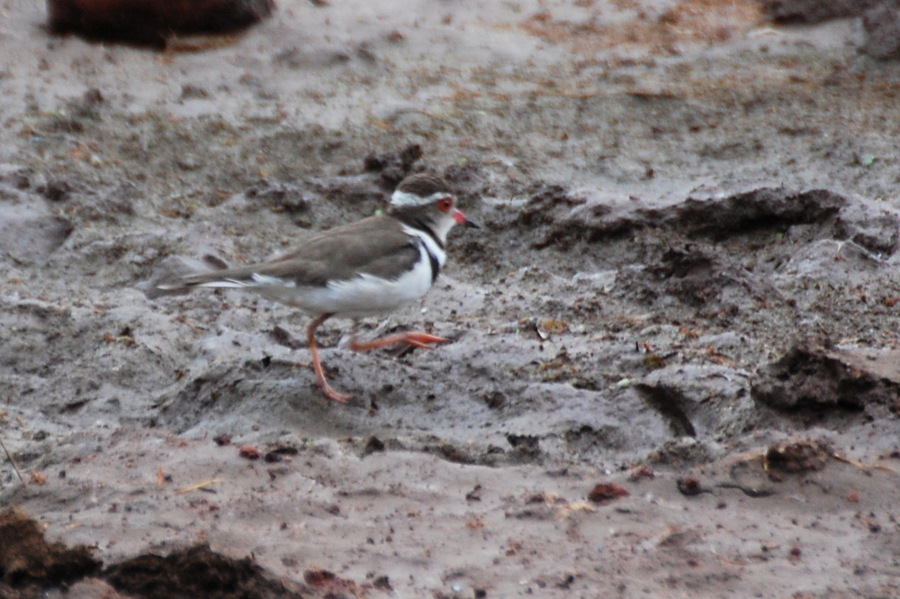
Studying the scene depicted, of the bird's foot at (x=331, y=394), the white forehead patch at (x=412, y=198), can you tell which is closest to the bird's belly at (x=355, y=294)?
the bird's foot at (x=331, y=394)

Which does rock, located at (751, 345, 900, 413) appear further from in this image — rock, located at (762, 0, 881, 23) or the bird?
rock, located at (762, 0, 881, 23)

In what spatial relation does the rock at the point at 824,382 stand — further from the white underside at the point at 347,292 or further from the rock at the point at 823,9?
the rock at the point at 823,9

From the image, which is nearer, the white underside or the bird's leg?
the bird's leg

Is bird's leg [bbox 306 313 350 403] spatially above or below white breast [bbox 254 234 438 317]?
below

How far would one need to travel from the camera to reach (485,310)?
7203 millimetres

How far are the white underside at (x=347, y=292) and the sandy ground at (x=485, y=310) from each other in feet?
1.01

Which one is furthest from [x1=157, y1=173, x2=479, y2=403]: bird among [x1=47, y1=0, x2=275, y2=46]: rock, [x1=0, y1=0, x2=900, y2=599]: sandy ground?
[x1=47, y1=0, x2=275, y2=46]: rock

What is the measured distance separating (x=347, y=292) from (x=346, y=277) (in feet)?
0.26

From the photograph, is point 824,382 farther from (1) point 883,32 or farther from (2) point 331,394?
(1) point 883,32

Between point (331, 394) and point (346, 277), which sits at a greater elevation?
point (346, 277)

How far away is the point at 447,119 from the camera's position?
1005cm

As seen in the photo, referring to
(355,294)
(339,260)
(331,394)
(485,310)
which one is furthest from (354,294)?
(485,310)

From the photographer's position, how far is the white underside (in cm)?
621

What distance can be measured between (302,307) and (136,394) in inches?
37.6
